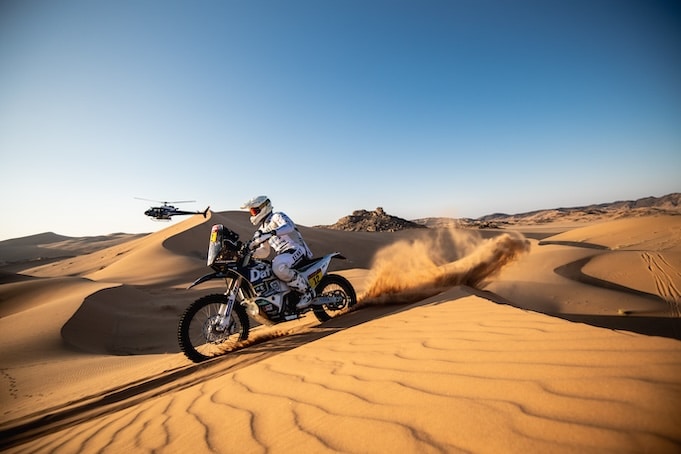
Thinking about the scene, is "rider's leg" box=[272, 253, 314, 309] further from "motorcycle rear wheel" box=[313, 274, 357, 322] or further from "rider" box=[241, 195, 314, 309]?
"motorcycle rear wheel" box=[313, 274, 357, 322]

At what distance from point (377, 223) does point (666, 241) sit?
2793 cm

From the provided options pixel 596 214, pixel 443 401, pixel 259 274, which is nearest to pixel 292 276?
pixel 259 274

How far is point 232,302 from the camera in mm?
4531

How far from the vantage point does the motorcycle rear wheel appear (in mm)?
5645

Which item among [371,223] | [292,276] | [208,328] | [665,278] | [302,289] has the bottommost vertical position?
[665,278]

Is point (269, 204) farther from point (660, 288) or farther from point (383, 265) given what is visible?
point (660, 288)

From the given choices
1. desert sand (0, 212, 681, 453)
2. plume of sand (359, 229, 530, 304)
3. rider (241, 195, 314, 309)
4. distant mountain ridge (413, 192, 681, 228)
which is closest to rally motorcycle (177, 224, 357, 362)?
rider (241, 195, 314, 309)

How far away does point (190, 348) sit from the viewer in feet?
14.0

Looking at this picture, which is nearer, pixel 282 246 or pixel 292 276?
pixel 292 276

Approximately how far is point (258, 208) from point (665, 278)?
8859 mm

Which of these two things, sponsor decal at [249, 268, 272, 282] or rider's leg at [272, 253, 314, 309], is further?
rider's leg at [272, 253, 314, 309]

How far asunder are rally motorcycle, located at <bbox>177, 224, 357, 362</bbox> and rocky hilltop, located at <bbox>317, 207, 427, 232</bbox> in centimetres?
3026

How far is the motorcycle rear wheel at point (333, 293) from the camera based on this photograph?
18.5ft

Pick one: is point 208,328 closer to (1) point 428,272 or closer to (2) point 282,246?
(2) point 282,246
